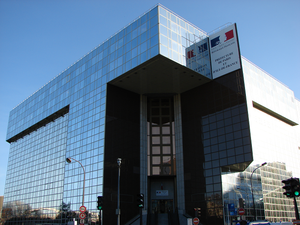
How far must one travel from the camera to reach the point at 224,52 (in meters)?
45.9

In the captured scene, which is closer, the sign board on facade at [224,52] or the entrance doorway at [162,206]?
the sign board on facade at [224,52]

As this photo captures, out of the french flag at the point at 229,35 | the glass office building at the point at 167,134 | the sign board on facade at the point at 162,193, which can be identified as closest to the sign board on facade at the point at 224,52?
the french flag at the point at 229,35

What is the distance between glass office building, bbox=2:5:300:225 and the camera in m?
43.7

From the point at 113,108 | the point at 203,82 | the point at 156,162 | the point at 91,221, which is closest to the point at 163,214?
the point at 156,162

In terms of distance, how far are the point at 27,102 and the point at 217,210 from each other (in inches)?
2227

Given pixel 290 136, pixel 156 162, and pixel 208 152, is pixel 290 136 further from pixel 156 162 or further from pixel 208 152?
pixel 156 162

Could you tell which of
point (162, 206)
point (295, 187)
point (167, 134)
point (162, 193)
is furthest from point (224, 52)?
point (295, 187)

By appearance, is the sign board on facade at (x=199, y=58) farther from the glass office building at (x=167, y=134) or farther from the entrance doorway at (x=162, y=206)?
the entrance doorway at (x=162, y=206)

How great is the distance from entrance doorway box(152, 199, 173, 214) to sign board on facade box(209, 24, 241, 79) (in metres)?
22.7

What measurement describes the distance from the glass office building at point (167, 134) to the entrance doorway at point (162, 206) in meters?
0.17

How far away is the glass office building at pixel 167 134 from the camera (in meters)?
43.7

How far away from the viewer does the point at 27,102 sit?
77.4 meters

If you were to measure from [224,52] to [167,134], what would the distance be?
17656mm

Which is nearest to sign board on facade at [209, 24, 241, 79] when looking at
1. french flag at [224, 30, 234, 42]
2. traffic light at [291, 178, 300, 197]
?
french flag at [224, 30, 234, 42]
